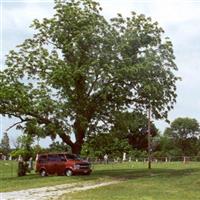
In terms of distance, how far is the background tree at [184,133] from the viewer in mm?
141975

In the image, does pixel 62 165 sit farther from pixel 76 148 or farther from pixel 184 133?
pixel 184 133

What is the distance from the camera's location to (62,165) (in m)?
41.4

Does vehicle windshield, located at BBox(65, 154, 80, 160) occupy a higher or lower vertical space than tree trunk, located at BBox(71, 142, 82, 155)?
lower

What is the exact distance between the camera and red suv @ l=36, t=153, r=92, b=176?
1606 inches

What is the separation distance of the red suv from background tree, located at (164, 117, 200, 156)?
10058 centimetres

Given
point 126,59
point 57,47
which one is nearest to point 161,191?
point 126,59

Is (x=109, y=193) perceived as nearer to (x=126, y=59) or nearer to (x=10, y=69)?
(x=126, y=59)

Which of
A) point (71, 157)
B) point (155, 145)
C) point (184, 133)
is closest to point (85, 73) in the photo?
point (71, 157)

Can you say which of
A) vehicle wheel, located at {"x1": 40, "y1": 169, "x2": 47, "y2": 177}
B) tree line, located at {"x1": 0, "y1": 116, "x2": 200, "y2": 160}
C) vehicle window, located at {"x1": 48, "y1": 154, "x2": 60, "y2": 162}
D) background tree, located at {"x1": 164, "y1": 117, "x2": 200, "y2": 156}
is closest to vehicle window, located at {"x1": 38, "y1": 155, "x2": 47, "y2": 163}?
vehicle window, located at {"x1": 48, "y1": 154, "x2": 60, "y2": 162}

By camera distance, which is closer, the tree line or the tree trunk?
the tree trunk

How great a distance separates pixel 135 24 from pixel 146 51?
2.65 metres

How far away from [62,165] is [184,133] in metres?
108

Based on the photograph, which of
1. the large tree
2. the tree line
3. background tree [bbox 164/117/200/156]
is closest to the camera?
the large tree

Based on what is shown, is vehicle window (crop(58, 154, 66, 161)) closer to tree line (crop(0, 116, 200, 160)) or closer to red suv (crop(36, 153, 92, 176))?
red suv (crop(36, 153, 92, 176))
